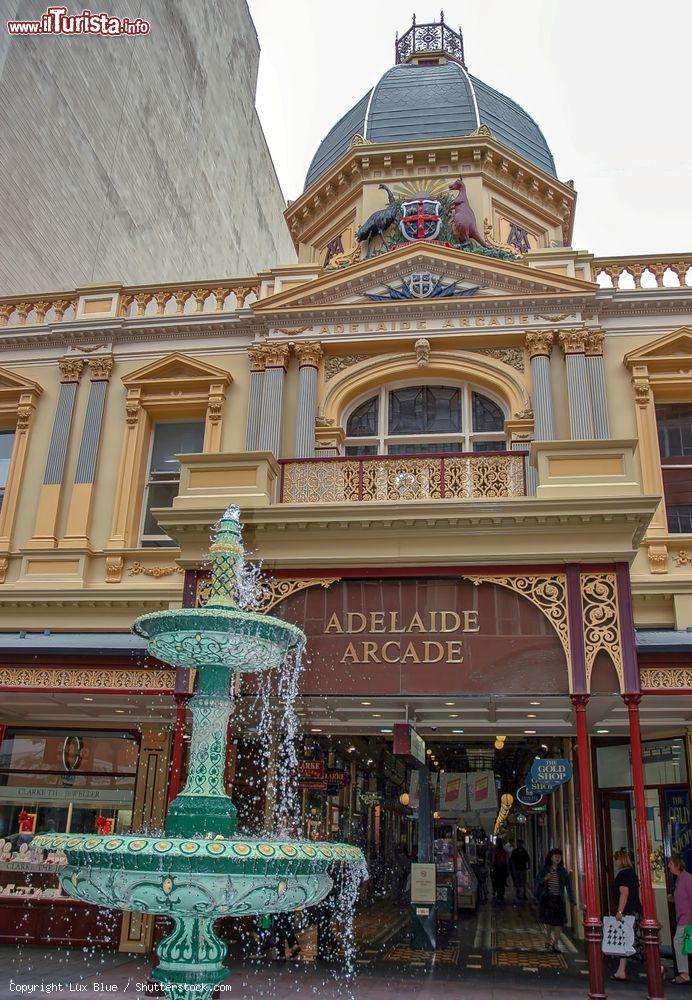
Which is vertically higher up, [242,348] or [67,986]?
[242,348]

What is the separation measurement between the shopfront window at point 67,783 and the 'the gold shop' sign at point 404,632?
602 cm

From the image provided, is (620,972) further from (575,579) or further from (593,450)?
(593,450)

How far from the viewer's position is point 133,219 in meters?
25.8

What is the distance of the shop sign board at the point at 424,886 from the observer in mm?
14017

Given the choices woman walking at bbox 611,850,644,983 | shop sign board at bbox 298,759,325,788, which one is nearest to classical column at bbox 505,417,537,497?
shop sign board at bbox 298,759,325,788

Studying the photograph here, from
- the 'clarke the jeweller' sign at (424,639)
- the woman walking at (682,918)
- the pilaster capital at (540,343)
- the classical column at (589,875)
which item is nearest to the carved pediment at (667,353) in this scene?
the pilaster capital at (540,343)

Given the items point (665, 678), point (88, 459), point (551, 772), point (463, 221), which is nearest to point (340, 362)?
point (463, 221)

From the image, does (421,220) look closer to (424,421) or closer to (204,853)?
(424,421)

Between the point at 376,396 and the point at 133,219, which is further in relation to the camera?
the point at 133,219

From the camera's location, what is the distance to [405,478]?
35.3 feet

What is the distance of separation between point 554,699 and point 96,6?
890 inches

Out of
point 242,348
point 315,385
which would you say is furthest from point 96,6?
point 315,385

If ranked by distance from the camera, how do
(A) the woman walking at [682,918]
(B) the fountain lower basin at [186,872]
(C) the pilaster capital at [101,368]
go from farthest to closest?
1. (C) the pilaster capital at [101,368]
2. (A) the woman walking at [682,918]
3. (B) the fountain lower basin at [186,872]

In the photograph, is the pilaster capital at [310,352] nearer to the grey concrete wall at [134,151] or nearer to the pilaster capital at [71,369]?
the pilaster capital at [71,369]
